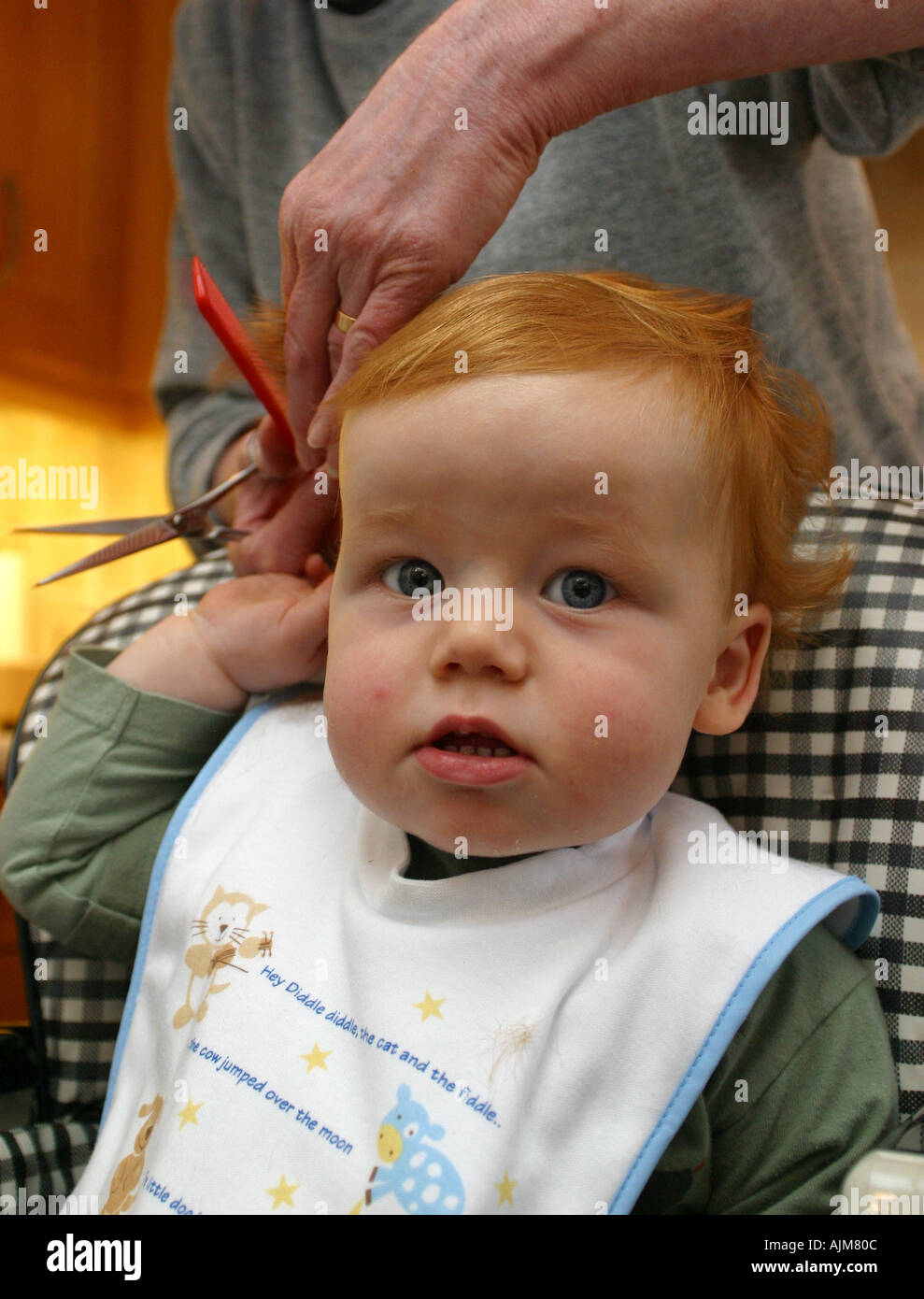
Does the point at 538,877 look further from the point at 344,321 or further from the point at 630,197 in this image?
the point at 630,197

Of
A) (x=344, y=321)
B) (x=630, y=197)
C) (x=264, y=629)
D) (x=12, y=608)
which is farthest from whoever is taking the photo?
(x=12, y=608)

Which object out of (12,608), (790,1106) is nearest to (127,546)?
(790,1106)

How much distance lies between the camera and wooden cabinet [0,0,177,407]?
5.37 feet

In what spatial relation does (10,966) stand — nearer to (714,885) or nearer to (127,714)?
(127,714)

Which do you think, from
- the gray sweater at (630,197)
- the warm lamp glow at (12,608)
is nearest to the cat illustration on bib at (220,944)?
the gray sweater at (630,197)

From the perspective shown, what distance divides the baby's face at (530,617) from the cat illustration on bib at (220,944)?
173mm

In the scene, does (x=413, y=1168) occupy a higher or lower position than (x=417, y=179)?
lower

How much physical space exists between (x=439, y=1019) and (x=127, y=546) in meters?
0.46

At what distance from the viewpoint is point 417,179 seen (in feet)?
2.25

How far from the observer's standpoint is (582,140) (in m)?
1.02

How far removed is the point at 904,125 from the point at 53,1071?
109 centimetres

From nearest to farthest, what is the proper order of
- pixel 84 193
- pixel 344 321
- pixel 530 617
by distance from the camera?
pixel 530 617, pixel 344 321, pixel 84 193

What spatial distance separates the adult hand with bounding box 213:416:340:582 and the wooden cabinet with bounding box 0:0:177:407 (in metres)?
0.96

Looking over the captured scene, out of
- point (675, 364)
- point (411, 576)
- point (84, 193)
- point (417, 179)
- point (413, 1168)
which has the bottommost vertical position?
point (413, 1168)
